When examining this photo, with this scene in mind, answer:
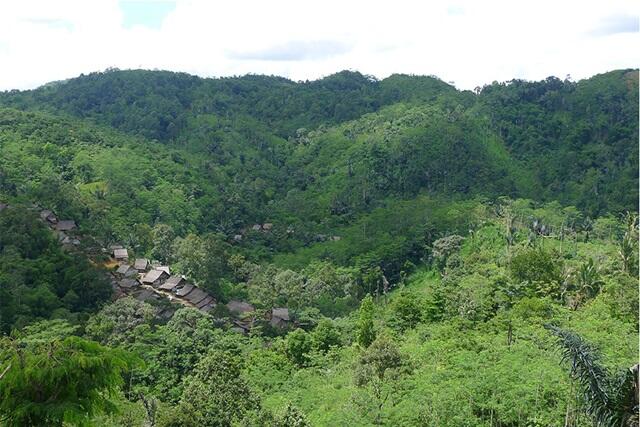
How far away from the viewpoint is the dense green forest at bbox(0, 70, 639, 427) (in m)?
12.8

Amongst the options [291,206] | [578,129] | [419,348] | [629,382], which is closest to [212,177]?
[291,206]

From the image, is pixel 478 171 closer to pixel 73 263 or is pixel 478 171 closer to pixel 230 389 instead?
pixel 73 263

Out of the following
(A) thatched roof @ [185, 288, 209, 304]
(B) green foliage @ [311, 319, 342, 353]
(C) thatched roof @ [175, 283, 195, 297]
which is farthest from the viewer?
(C) thatched roof @ [175, 283, 195, 297]

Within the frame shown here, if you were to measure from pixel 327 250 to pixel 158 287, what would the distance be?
14.9 m

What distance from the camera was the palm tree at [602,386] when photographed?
8.48 metres

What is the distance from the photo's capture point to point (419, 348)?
1859 cm

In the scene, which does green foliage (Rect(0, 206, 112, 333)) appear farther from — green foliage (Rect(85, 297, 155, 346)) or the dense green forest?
green foliage (Rect(85, 297, 155, 346))

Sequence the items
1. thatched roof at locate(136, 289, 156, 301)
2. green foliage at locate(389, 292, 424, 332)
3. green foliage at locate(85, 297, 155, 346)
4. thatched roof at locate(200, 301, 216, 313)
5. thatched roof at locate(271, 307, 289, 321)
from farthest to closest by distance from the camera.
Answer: thatched roof at locate(200, 301, 216, 313)
thatched roof at locate(271, 307, 289, 321)
thatched roof at locate(136, 289, 156, 301)
green foliage at locate(389, 292, 424, 332)
green foliage at locate(85, 297, 155, 346)

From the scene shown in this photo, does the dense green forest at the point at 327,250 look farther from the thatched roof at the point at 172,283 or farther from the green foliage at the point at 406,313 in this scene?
the thatched roof at the point at 172,283

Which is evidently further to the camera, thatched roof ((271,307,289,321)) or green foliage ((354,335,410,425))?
thatched roof ((271,307,289,321))

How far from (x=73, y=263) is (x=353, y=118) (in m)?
55.3

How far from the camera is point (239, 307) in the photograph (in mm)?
33406

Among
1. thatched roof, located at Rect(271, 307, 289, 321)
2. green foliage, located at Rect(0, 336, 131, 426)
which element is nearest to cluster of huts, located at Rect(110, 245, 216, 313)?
thatched roof, located at Rect(271, 307, 289, 321)

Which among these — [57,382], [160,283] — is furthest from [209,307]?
[57,382]
